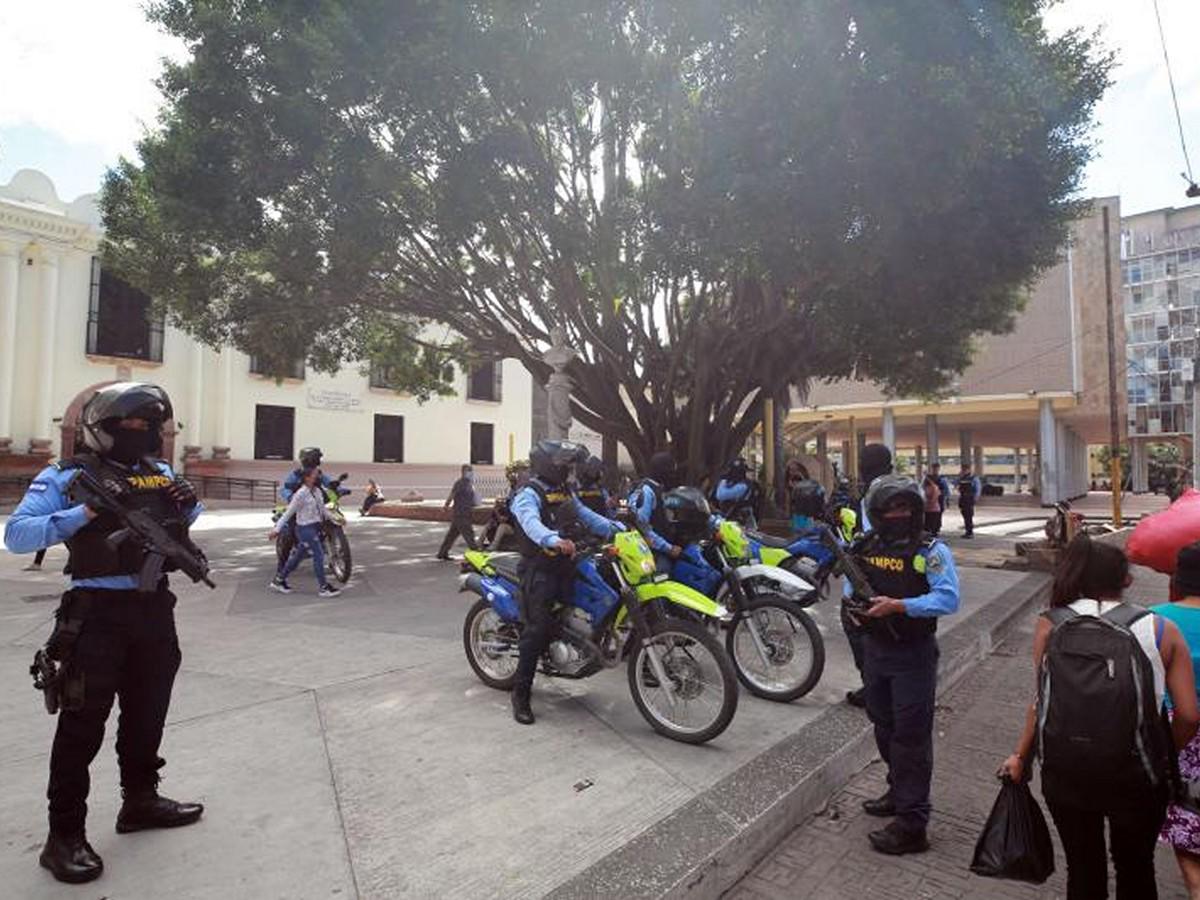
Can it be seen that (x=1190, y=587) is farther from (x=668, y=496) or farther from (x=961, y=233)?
(x=961, y=233)

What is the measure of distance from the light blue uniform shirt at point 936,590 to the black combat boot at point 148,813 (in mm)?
3180

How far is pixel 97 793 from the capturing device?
11.3 ft

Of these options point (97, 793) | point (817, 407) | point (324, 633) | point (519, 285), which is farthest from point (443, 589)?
point (817, 407)

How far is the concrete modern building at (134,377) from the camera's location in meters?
23.8

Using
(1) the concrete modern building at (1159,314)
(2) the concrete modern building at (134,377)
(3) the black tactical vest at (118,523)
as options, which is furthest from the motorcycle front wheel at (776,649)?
(1) the concrete modern building at (1159,314)

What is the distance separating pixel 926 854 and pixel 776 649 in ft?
6.41

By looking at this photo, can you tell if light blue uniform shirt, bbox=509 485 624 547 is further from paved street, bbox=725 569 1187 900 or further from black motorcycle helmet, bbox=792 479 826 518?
black motorcycle helmet, bbox=792 479 826 518

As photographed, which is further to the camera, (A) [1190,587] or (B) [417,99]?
(B) [417,99]

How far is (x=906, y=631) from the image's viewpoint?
3318 mm

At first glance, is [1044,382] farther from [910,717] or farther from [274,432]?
[910,717]

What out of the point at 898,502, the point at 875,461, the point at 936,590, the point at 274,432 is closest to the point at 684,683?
the point at 936,590

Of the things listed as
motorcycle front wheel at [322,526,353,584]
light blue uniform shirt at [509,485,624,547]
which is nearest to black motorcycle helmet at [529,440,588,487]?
light blue uniform shirt at [509,485,624,547]

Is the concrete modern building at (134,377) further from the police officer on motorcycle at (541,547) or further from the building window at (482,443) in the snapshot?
the police officer on motorcycle at (541,547)

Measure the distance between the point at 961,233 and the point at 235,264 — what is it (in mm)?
12558
